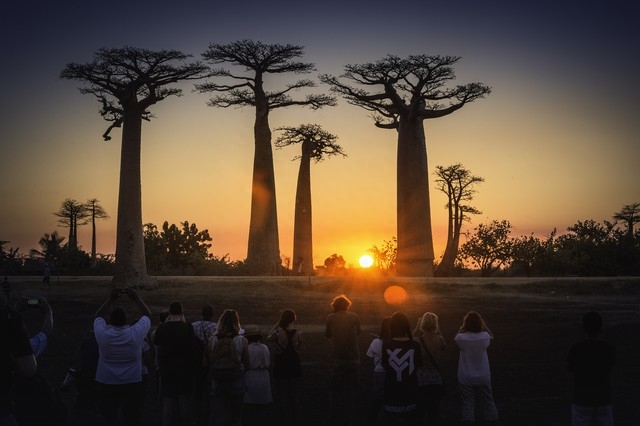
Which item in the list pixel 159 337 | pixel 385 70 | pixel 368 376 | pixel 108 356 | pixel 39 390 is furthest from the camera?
pixel 385 70

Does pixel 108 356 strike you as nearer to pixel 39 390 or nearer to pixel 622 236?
pixel 39 390

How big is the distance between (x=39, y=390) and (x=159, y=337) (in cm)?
236

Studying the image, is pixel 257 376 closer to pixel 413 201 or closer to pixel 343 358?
pixel 343 358

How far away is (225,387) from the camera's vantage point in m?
9.66

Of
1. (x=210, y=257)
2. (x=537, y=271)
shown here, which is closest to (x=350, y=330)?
(x=537, y=271)

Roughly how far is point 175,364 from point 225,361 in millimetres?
550

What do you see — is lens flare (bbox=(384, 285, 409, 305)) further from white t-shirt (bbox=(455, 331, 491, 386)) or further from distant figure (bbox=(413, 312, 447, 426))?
white t-shirt (bbox=(455, 331, 491, 386))

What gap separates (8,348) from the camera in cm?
628

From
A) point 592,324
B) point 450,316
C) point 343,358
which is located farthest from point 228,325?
point 450,316

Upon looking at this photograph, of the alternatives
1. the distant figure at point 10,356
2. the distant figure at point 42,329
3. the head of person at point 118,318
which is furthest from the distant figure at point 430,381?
the distant figure at point 10,356

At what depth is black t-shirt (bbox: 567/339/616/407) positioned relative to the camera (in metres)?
8.36

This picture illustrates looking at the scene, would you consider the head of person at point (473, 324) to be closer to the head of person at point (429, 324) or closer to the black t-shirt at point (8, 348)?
the head of person at point (429, 324)

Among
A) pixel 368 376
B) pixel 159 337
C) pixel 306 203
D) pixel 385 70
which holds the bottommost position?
pixel 368 376

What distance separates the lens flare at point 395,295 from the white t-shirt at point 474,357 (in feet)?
47.3
